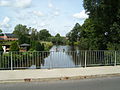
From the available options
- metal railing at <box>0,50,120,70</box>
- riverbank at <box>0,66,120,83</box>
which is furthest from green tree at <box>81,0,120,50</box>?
riverbank at <box>0,66,120,83</box>

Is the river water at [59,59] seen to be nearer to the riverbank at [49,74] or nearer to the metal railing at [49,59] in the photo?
the metal railing at [49,59]

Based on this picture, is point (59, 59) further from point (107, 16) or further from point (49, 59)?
point (107, 16)

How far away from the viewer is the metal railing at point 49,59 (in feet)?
40.2

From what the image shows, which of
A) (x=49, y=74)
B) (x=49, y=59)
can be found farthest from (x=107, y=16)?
(x=49, y=74)

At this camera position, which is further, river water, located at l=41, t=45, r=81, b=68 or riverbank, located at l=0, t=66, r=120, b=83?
river water, located at l=41, t=45, r=81, b=68

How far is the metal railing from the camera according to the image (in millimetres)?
12242

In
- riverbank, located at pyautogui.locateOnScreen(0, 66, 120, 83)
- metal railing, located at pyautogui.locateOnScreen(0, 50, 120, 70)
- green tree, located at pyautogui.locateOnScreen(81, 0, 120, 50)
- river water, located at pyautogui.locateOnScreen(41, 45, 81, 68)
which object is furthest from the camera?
green tree, located at pyautogui.locateOnScreen(81, 0, 120, 50)

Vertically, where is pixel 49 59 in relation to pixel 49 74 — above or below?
above

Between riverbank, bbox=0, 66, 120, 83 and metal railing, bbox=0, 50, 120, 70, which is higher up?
metal railing, bbox=0, 50, 120, 70

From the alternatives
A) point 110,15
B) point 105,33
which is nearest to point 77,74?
point 110,15

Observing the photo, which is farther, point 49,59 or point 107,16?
point 107,16

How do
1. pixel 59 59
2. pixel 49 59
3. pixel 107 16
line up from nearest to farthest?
pixel 49 59
pixel 59 59
pixel 107 16

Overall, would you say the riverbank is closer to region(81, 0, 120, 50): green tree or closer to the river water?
the river water

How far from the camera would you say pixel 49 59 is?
12.6 meters
